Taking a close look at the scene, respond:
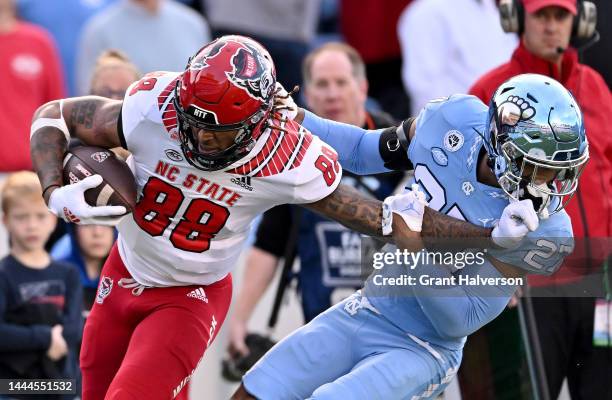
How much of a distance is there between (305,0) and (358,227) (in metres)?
4.48

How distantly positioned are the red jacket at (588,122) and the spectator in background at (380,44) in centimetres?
312

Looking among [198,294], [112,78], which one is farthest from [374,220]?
[112,78]

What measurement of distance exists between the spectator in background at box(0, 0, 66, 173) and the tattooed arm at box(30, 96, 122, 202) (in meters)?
3.28

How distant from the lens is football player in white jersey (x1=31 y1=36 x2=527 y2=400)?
563 cm

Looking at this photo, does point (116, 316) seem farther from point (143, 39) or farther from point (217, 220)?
point (143, 39)

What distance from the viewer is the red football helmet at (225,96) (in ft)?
18.3

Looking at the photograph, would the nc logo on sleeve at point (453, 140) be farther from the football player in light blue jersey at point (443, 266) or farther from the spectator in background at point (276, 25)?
the spectator in background at point (276, 25)

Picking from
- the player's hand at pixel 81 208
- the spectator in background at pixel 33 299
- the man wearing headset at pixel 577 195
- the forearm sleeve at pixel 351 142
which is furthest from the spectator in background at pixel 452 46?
the player's hand at pixel 81 208

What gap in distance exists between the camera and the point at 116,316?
6.26m

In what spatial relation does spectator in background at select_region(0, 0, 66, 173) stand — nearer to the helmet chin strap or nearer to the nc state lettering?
the nc state lettering

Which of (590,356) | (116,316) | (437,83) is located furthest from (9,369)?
(437,83)

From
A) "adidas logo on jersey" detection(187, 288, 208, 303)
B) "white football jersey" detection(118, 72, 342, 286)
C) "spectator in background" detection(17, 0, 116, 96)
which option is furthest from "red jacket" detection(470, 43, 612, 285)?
"spectator in background" detection(17, 0, 116, 96)

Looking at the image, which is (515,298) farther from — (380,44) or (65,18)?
(65,18)

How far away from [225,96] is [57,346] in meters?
2.09
